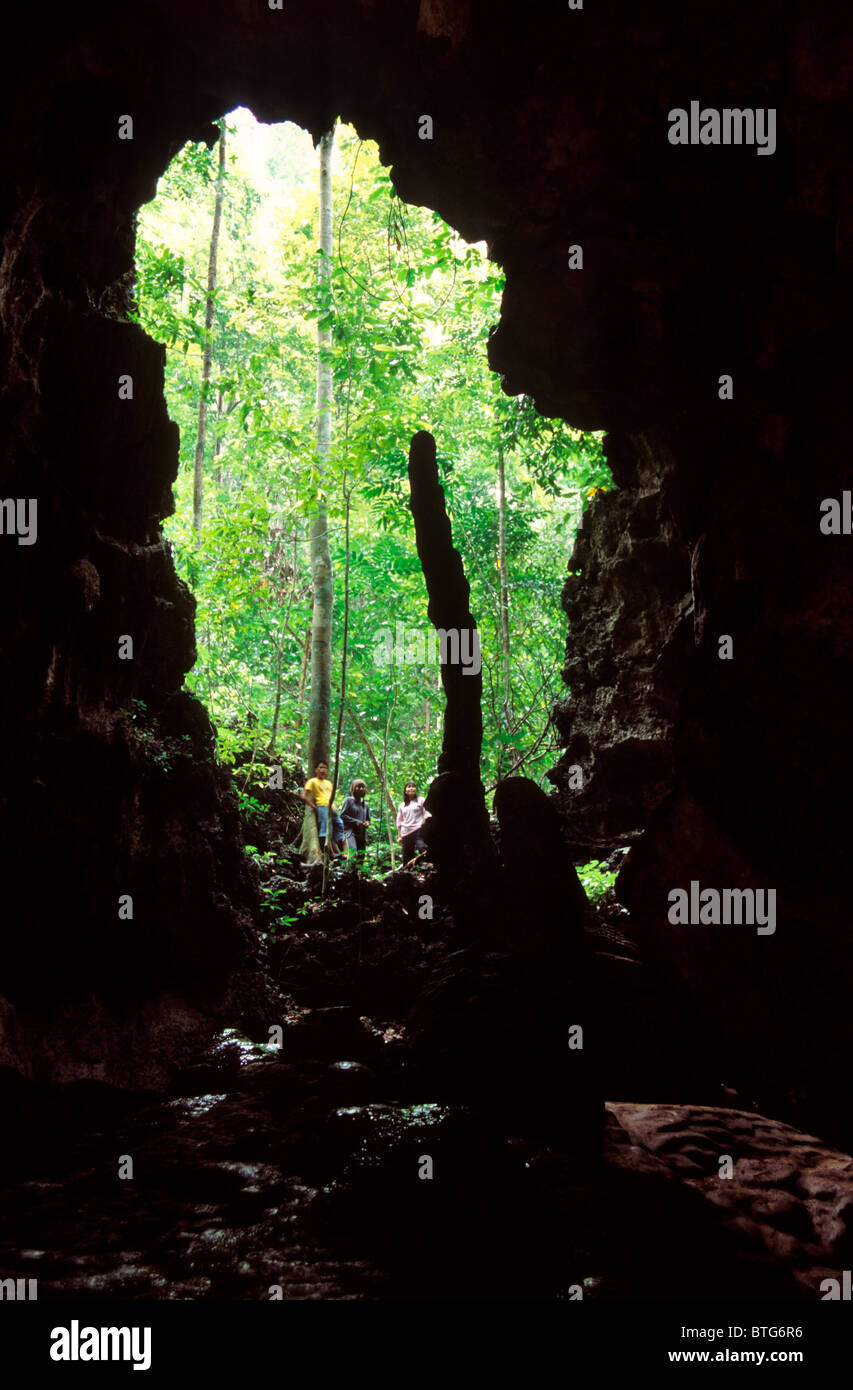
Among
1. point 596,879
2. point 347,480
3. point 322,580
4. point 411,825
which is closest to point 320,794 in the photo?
point 411,825

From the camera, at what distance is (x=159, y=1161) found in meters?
5.05

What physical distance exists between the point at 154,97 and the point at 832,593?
8.48 m

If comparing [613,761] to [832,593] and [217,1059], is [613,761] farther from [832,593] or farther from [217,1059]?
[217,1059]

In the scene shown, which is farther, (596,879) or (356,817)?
(356,817)

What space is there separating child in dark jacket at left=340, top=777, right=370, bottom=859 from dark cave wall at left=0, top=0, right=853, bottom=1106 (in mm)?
3817

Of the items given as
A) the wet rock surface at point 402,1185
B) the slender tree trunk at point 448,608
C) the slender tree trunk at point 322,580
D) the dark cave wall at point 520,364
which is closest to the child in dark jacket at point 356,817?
the slender tree trunk at point 322,580

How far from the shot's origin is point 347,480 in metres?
12.0

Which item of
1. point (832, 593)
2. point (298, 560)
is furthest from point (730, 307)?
point (298, 560)

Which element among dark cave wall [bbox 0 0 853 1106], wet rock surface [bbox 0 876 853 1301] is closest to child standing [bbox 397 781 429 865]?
dark cave wall [bbox 0 0 853 1106]

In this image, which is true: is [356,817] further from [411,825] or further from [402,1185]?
[402,1185]

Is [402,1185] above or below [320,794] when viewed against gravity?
below

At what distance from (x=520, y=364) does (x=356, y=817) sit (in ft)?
24.4

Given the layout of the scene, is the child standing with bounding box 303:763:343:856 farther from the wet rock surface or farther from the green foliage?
the wet rock surface

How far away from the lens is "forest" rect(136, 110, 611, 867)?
11773 mm
